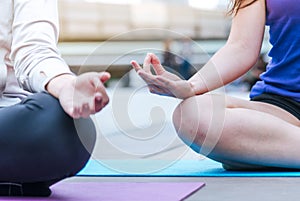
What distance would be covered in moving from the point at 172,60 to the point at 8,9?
63 cm

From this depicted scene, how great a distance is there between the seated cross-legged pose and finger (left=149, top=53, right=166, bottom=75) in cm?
34

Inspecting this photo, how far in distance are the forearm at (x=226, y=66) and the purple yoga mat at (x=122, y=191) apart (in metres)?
0.33

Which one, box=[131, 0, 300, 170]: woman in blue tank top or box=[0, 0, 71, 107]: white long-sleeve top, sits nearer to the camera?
box=[0, 0, 71, 107]: white long-sleeve top

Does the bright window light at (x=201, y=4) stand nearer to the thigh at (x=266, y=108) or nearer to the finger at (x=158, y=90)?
the thigh at (x=266, y=108)

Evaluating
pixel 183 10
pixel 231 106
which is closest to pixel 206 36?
pixel 183 10

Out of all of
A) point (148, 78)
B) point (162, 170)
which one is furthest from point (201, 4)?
point (148, 78)

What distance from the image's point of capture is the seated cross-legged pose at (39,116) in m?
1.18

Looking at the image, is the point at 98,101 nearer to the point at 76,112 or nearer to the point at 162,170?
the point at 76,112

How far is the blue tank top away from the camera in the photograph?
6.05 ft

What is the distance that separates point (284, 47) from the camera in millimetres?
1881

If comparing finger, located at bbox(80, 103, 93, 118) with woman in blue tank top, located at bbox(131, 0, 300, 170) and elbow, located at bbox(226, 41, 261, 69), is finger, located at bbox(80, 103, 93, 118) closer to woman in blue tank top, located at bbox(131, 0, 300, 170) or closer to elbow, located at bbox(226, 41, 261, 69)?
woman in blue tank top, located at bbox(131, 0, 300, 170)

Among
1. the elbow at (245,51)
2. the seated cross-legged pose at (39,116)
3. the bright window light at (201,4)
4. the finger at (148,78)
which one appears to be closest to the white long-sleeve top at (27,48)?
the seated cross-legged pose at (39,116)

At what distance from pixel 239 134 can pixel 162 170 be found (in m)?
0.22

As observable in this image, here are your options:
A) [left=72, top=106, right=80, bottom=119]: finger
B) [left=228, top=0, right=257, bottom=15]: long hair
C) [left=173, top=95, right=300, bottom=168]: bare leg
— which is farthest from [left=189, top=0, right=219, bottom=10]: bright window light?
[left=72, top=106, right=80, bottom=119]: finger
